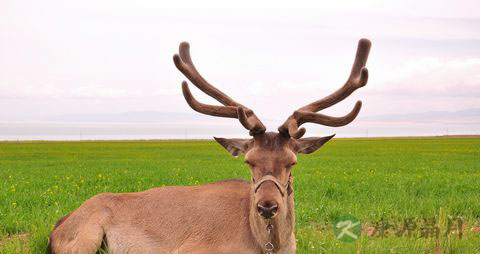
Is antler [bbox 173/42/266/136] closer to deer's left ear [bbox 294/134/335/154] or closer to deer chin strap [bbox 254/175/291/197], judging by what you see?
deer's left ear [bbox 294/134/335/154]

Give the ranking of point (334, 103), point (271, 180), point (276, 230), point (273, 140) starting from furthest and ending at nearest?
point (334, 103)
point (276, 230)
point (273, 140)
point (271, 180)

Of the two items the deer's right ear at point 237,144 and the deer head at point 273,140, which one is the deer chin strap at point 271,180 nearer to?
the deer head at point 273,140

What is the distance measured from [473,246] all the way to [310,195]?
23.7 ft

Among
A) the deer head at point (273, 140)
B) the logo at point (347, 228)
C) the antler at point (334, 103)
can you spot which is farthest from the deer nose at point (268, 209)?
the logo at point (347, 228)

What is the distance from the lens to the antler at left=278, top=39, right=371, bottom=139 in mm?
6570

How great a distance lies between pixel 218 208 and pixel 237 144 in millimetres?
1359

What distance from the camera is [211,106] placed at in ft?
24.9

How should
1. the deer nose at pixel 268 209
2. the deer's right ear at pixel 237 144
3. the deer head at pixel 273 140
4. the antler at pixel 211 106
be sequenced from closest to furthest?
1. the deer nose at pixel 268 209
2. the deer head at pixel 273 140
3. the antler at pixel 211 106
4. the deer's right ear at pixel 237 144

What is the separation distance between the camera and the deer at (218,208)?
255 inches

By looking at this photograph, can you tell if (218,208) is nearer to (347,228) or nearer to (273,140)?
(273,140)

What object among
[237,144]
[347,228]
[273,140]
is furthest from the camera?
[347,228]

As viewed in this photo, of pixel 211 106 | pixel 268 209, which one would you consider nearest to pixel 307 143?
pixel 268 209

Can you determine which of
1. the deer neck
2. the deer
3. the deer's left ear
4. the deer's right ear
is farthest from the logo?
the deer's right ear

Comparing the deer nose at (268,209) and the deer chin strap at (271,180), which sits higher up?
the deer chin strap at (271,180)
